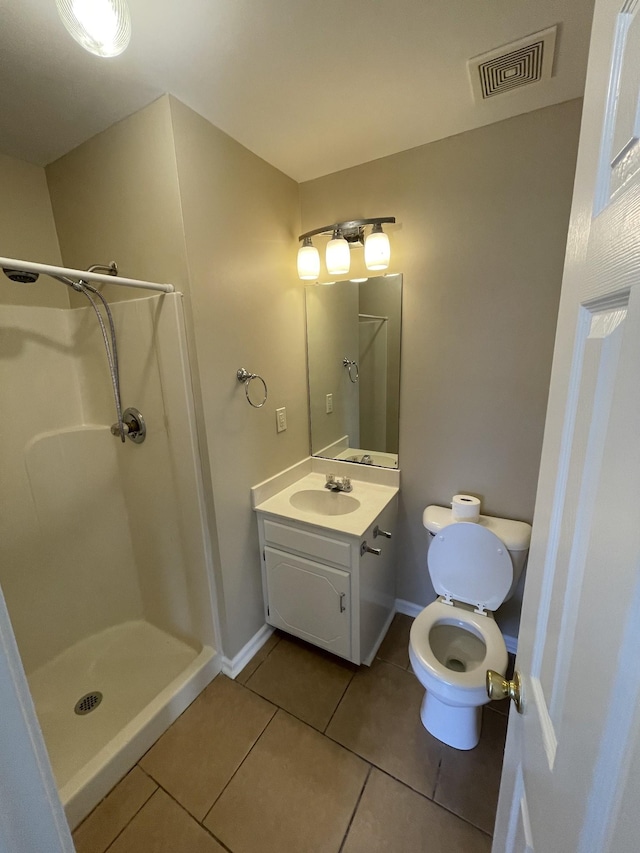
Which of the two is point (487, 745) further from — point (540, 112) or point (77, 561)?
point (540, 112)

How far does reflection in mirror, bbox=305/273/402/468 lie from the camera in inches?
67.9

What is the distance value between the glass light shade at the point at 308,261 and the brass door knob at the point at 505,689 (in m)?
1.64

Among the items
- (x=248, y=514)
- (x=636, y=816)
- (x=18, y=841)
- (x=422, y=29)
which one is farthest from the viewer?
(x=248, y=514)

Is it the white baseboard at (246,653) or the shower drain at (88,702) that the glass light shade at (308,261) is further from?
the shower drain at (88,702)

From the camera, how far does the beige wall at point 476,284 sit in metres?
1.32

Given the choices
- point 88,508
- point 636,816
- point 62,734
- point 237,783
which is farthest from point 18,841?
point 88,508

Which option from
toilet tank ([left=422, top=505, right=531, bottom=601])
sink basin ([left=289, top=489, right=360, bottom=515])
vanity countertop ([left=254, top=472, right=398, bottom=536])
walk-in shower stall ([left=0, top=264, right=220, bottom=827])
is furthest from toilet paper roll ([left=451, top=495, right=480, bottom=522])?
walk-in shower stall ([left=0, top=264, right=220, bottom=827])

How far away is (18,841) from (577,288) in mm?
1016

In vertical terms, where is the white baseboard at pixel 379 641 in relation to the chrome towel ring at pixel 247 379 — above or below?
below

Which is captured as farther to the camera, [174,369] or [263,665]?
[263,665]

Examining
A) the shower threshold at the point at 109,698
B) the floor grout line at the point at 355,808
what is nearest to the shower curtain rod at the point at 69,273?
the shower threshold at the point at 109,698

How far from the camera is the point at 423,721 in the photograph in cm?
141

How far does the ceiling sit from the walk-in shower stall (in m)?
0.66

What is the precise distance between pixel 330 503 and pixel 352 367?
0.76 metres
